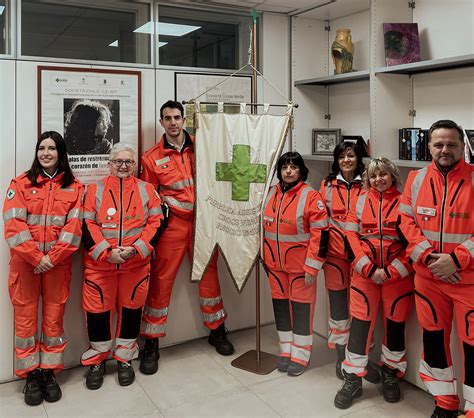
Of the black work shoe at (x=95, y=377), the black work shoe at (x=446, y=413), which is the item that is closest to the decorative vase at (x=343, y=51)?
the black work shoe at (x=446, y=413)

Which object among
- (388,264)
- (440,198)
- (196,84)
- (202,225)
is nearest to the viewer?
(440,198)

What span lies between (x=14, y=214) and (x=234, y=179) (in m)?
1.34

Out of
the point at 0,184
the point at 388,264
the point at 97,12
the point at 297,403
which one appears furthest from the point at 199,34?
the point at 297,403

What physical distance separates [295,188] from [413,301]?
0.97 meters

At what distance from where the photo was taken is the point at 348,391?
2.96 metres

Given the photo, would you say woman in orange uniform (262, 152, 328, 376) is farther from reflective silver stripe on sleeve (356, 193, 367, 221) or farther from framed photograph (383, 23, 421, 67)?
framed photograph (383, 23, 421, 67)

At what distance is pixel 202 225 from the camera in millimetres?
3441

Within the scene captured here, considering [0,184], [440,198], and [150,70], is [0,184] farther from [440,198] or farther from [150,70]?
[440,198]

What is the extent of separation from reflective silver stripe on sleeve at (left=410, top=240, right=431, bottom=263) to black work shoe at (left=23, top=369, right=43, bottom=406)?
2.25 m

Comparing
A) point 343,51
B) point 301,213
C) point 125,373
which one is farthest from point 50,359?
point 343,51

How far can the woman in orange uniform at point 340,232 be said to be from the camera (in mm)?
3188

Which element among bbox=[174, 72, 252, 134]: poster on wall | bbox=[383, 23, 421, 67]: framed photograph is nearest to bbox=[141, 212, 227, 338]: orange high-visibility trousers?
bbox=[174, 72, 252, 134]: poster on wall

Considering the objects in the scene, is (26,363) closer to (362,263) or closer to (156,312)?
(156,312)

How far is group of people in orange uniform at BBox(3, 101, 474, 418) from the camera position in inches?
104
